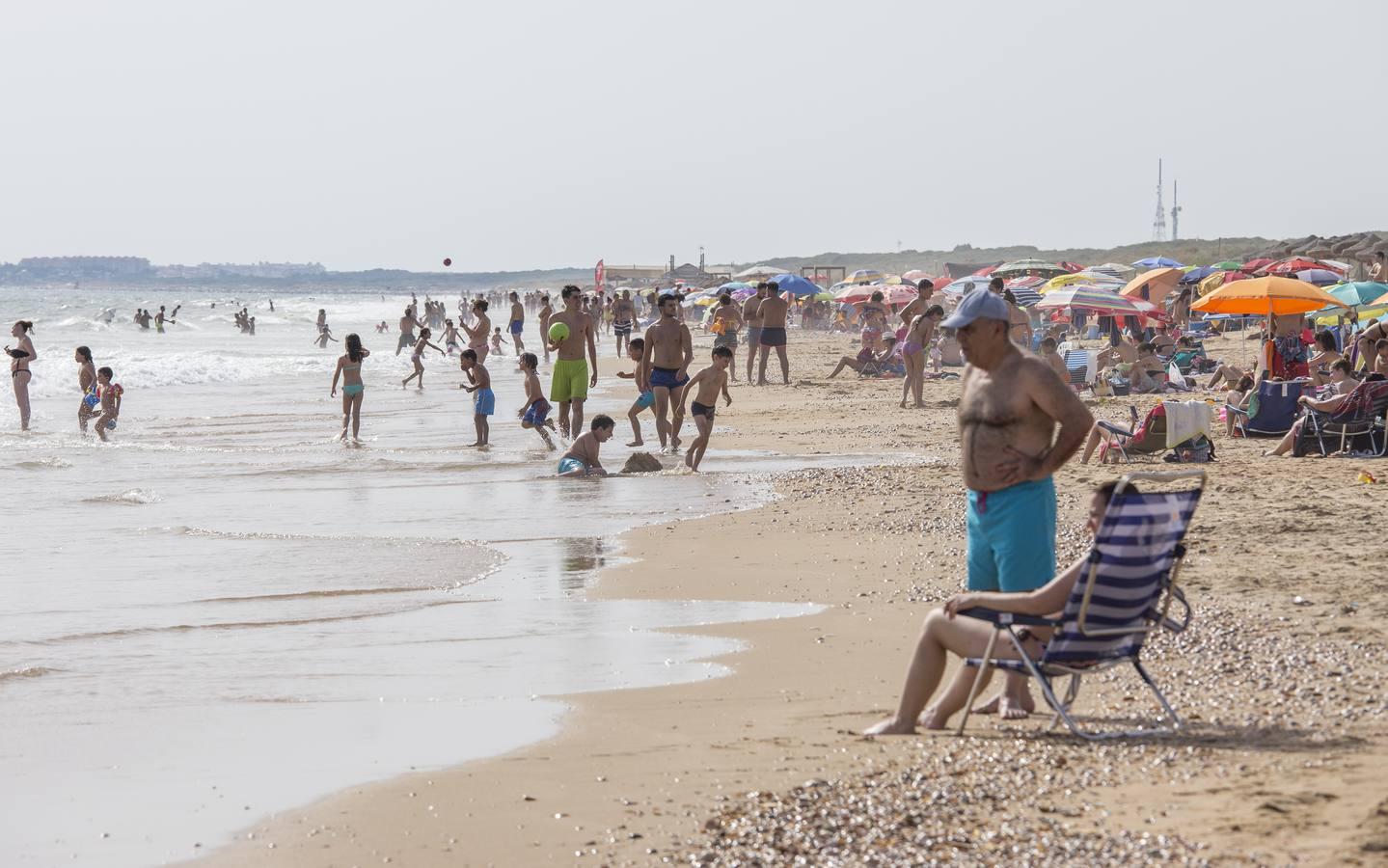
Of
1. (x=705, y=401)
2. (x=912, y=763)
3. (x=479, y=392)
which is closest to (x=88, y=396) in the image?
(x=479, y=392)

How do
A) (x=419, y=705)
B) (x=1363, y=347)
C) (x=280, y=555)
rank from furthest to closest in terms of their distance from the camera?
(x=1363, y=347) < (x=280, y=555) < (x=419, y=705)

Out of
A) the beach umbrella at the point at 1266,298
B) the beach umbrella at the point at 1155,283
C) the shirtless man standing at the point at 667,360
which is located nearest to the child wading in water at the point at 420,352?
the shirtless man standing at the point at 667,360

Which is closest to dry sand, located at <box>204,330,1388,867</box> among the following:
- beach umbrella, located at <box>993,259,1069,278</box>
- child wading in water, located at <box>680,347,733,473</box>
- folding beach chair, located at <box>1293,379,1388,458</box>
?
folding beach chair, located at <box>1293,379,1388,458</box>

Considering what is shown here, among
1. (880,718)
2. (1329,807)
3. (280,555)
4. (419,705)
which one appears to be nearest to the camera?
(1329,807)

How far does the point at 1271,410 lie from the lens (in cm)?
1380

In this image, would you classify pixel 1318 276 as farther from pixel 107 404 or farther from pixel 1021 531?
pixel 1021 531

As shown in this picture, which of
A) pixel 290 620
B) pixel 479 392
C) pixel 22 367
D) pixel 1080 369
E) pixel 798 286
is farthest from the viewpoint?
pixel 798 286

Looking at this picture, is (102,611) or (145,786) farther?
(102,611)

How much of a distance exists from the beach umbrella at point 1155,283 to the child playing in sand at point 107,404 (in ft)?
52.5

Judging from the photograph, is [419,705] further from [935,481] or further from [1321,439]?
[1321,439]

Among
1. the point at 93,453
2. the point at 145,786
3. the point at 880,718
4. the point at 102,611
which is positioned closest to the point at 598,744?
the point at 880,718

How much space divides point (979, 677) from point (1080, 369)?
14.9m

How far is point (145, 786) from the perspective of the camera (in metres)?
4.93

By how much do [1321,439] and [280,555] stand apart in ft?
25.9
